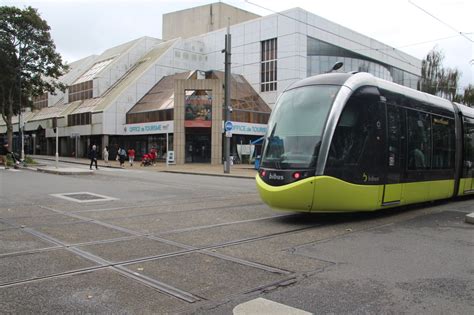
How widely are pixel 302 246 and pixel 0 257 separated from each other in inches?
177

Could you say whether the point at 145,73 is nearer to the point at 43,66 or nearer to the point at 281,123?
the point at 43,66

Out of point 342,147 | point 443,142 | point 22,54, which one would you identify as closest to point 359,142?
point 342,147

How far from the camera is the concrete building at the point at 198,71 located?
43656 mm

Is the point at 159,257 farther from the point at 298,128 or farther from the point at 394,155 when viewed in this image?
the point at 394,155

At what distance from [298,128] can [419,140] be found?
398cm

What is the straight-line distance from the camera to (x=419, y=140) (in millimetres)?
11281

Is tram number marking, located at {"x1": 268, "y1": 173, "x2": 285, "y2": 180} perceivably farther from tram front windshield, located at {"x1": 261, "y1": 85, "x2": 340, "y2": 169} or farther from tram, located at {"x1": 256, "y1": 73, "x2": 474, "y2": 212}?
tram front windshield, located at {"x1": 261, "y1": 85, "x2": 340, "y2": 169}

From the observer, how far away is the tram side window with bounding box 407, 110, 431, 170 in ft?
35.8

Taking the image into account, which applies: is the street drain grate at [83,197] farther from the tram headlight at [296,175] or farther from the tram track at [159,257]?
the tram headlight at [296,175]

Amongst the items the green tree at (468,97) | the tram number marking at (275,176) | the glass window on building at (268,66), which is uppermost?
the glass window on building at (268,66)

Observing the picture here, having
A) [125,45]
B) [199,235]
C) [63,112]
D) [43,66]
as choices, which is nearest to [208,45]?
[125,45]

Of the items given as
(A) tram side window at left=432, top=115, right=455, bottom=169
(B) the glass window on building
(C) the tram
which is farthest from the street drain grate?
(B) the glass window on building

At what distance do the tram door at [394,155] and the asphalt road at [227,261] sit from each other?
1.90ft

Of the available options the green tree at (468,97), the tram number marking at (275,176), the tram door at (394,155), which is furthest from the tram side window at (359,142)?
the green tree at (468,97)
